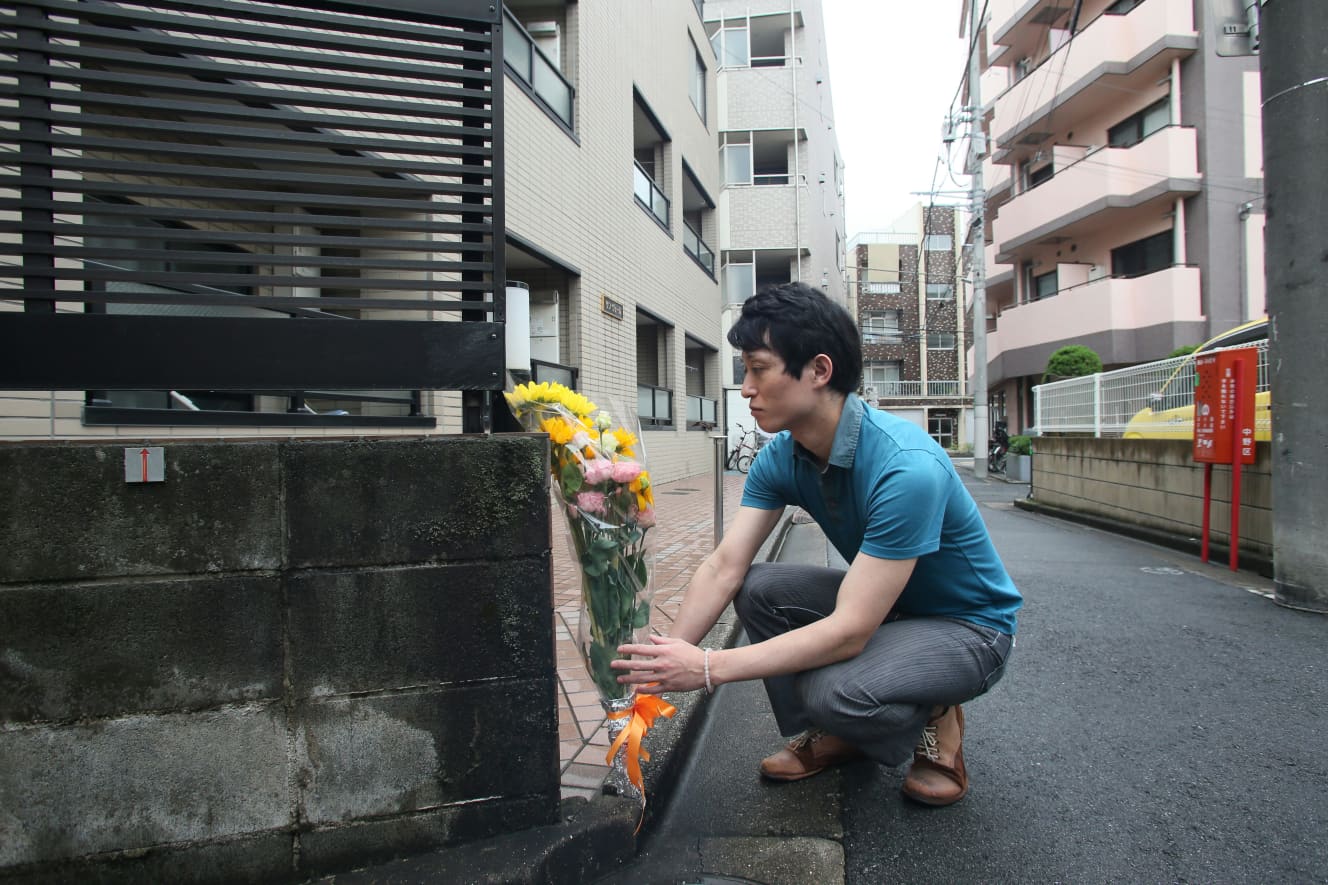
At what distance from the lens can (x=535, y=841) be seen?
1758 millimetres

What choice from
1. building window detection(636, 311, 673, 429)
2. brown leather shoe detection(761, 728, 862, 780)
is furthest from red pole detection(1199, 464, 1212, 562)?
building window detection(636, 311, 673, 429)

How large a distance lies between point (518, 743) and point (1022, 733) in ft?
6.18

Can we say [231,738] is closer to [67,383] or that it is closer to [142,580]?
[142,580]

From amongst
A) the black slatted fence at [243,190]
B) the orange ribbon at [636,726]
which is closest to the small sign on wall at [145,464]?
the black slatted fence at [243,190]

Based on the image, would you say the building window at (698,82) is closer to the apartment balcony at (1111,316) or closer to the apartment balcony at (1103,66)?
the apartment balcony at (1103,66)

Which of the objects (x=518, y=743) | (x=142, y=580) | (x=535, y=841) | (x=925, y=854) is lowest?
(x=925, y=854)

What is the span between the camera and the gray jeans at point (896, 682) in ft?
6.27

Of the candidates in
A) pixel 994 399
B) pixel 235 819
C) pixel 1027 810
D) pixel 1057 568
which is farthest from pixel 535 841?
pixel 994 399

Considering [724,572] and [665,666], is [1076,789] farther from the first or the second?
[665,666]

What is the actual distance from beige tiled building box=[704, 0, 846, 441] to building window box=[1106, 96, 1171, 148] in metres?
7.51

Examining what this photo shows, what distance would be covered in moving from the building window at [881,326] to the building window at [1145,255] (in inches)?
791

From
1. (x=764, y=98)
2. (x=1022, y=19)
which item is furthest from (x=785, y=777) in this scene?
(x=1022, y=19)

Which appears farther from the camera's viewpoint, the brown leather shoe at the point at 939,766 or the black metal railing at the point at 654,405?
the black metal railing at the point at 654,405

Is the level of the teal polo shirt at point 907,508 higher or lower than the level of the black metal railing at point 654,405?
lower
